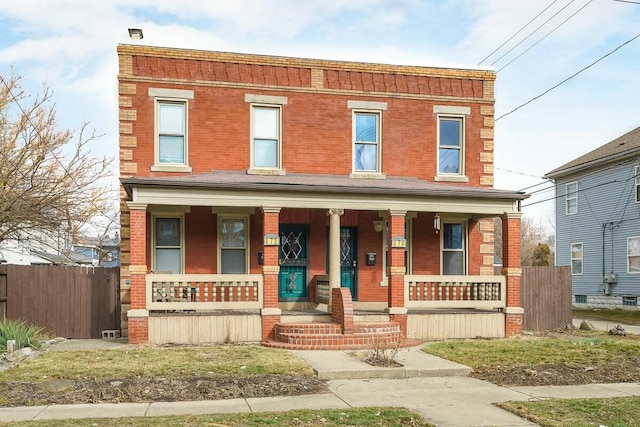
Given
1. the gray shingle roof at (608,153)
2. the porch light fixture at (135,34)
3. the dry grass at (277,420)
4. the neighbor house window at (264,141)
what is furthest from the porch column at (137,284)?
the gray shingle roof at (608,153)

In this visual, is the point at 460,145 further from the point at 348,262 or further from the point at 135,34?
the point at 135,34

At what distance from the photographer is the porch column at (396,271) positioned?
1480 centimetres

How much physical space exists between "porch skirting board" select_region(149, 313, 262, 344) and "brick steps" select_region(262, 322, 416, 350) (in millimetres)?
566

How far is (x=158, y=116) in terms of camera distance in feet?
52.3

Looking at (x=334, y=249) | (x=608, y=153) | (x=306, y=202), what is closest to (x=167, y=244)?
(x=306, y=202)

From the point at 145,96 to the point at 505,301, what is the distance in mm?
10299

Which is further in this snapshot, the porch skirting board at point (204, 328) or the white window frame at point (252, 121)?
the white window frame at point (252, 121)

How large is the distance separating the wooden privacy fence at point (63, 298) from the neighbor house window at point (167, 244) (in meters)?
1.25

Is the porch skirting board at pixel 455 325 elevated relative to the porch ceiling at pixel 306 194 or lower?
lower

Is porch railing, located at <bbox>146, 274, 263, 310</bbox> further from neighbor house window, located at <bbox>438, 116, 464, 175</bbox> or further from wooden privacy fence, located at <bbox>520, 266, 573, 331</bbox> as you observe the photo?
wooden privacy fence, located at <bbox>520, 266, 573, 331</bbox>

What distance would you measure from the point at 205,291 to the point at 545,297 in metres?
9.72

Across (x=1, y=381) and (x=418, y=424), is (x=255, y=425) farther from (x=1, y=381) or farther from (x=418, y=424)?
(x=1, y=381)

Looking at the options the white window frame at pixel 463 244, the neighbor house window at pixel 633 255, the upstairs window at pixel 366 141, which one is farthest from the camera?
the neighbor house window at pixel 633 255

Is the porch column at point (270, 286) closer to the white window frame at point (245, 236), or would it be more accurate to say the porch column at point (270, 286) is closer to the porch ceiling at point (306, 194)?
the porch ceiling at point (306, 194)
